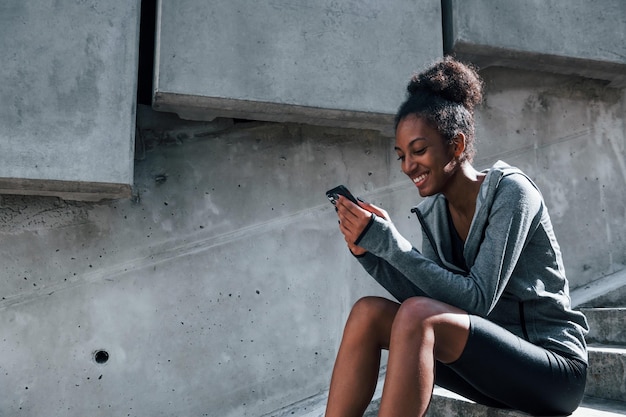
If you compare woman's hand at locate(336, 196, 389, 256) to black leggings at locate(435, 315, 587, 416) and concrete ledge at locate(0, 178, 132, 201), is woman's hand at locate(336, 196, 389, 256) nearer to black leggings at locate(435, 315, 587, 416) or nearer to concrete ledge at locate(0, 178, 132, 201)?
black leggings at locate(435, 315, 587, 416)

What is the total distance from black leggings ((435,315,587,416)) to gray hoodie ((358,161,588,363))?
0.06 metres

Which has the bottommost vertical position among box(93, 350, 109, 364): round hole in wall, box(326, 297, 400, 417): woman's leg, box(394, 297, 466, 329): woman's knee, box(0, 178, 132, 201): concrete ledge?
box(93, 350, 109, 364): round hole in wall

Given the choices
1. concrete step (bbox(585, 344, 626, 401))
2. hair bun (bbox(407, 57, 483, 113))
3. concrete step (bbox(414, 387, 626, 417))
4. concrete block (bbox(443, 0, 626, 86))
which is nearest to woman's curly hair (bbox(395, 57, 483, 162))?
hair bun (bbox(407, 57, 483, 113))

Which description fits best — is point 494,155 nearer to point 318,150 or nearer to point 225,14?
point 318,150

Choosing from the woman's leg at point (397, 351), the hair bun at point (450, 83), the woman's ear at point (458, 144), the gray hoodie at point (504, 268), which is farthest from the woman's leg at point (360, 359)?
the hair bun at point (450, 83)

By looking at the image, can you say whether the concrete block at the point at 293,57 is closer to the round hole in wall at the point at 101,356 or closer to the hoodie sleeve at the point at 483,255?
the round hole in wall at the point at 101,356

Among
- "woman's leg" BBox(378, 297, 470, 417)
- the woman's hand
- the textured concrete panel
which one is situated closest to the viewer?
"woman's leg" BBox(378, 297, 470, 417)

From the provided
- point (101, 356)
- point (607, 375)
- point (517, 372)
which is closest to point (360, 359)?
point (517, 372)

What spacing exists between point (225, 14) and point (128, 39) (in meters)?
0.40

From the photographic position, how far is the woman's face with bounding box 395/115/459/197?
174 centimetres

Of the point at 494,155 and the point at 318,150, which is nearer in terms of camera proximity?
the point at 318,150

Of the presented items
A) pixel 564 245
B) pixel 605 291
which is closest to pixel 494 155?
pixel 564 245

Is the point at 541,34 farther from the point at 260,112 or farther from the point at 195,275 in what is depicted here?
the point at 195,275

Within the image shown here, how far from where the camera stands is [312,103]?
2.88 metres
